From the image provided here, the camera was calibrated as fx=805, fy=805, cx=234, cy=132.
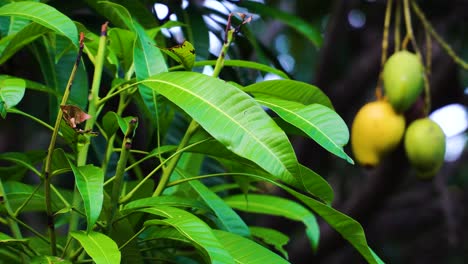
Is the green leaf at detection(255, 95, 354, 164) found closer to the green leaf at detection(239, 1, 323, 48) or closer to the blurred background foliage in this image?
the blurred background foliage

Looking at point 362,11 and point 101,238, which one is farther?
point 362,11

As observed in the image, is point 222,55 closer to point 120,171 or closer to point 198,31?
point 120,171

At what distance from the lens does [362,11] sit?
2.37 metres

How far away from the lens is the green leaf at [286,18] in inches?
49.6

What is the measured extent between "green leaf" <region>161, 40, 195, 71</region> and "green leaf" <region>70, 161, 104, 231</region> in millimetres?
128

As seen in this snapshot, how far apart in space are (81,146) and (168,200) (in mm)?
91

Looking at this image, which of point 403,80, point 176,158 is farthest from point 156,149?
point 403,80

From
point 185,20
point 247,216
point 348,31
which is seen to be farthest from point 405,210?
point 185,20

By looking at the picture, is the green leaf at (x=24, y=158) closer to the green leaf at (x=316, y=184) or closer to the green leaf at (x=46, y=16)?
the green leaf at (x=46, y=16)

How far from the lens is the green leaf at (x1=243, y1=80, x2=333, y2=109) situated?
2.46 ft

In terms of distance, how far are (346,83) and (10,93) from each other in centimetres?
154

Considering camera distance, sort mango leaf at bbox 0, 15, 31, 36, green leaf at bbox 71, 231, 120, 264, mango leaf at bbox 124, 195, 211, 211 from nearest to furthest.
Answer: green leaf at bbox 71, 231, 120, 264
mango leaf at bbox 124, 195, 211, 211
mango leaf at bbox 0, 15, 31, 36

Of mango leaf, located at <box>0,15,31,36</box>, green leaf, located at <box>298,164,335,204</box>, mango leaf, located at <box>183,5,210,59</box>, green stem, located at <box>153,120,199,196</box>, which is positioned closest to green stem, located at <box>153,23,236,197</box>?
green stem, located at <box>153,120,199,196</box>

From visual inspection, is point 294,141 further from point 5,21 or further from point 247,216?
point 5,21
